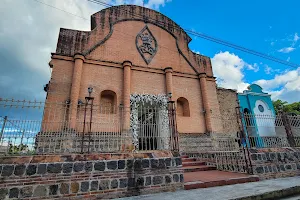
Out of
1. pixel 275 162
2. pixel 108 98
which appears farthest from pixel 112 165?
pixel 108 98

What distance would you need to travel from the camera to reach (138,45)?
438 inches

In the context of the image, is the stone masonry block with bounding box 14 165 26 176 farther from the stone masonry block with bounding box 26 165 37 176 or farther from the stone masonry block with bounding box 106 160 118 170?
the stone masonry block with bounding box 106 160 118 170

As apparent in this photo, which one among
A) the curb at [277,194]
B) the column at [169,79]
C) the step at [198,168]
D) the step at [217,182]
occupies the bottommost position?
the curb at [277,194]

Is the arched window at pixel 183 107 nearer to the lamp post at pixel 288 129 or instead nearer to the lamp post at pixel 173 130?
the lamp post at pixel 288 129

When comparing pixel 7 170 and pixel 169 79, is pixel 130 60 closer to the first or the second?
pixel 169 79

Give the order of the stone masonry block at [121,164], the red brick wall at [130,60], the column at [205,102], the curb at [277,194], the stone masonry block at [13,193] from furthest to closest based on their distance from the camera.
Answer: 1. the column at [205,102]
2. the red brick wall at [130,60]
3. the stone masonry block at [121,164]
4. the curb at [277,194]
5. the stone masonry block at [13,193]

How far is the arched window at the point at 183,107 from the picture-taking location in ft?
35.2

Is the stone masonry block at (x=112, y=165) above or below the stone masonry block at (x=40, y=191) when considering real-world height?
above

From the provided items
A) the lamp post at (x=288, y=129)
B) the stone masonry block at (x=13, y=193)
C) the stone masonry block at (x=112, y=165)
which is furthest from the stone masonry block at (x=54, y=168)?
the lamp post at (x=288, y=129)

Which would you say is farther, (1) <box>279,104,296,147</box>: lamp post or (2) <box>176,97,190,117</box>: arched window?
(2) <box>176,97,190,117</box>: arched window

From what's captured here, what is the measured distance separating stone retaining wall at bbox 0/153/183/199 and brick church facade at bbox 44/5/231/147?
447 cm

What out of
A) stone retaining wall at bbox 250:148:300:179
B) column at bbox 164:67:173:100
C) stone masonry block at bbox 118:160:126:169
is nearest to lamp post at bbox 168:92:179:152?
stone masonry block at bbox 118:160:126:169

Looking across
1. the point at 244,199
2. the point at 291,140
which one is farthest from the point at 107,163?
the point at 291,140

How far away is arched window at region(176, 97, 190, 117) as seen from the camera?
10734mm
